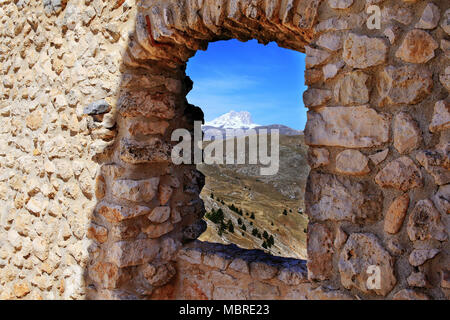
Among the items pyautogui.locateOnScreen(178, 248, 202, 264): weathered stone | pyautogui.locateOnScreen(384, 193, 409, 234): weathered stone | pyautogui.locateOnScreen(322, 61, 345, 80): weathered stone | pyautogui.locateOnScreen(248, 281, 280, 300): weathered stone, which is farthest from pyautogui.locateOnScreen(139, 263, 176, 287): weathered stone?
pyautogui.locateOnScreen(322, 61, 345, 80): weathered stone

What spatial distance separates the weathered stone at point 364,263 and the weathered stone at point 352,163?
0.97ft

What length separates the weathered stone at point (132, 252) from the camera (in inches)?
101

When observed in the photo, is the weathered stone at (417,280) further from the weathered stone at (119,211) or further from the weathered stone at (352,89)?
the weathered stone at (119,211)

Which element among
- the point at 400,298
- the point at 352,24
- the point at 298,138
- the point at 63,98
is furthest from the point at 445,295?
the point at 298,138

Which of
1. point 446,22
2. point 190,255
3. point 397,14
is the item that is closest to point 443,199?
point 446,22

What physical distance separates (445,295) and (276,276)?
1017 millimetres

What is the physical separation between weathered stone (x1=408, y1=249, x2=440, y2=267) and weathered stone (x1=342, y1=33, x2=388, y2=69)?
0.84m

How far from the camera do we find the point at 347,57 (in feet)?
5.67

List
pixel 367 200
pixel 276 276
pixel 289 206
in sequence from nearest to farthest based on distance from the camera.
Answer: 1. pixel 367 200
2. pixel 276 276
3. pixel 289 206

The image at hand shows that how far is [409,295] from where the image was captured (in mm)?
1539

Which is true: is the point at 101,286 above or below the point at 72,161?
below

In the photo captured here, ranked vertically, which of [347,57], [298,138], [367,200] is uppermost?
[298,138]

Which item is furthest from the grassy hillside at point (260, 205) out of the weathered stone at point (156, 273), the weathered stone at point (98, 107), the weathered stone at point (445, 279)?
the weathered stone at point (445, 279)

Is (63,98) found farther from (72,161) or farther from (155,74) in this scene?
(155,74)
